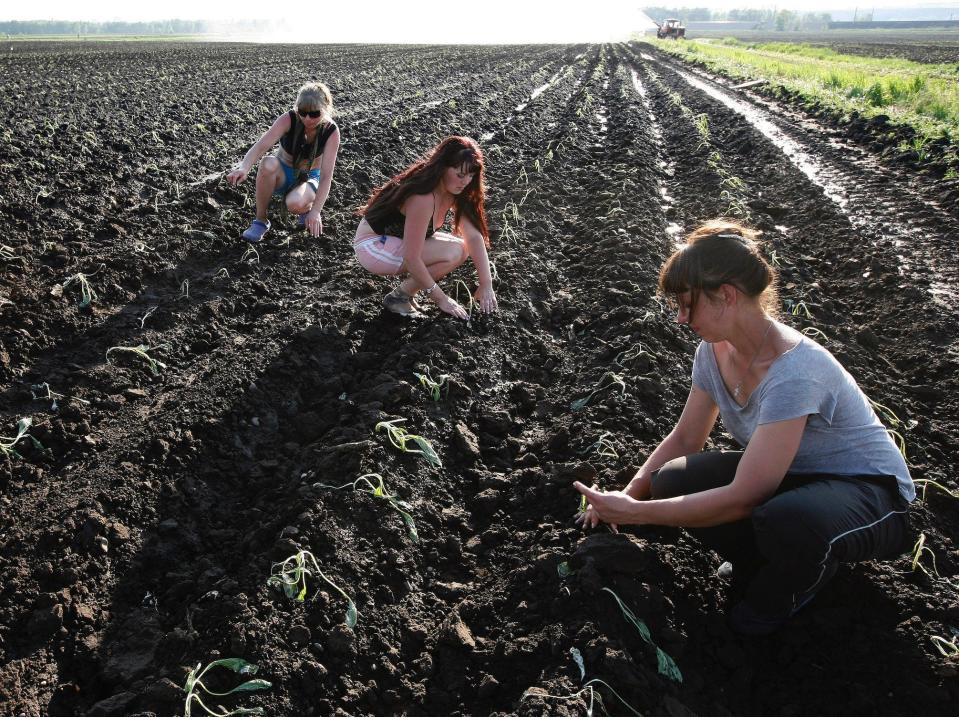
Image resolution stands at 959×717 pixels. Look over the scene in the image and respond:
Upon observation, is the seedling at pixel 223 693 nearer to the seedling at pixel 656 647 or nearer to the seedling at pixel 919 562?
the seedling at pixel 656 647

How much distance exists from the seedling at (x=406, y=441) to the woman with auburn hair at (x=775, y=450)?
3.01 ft

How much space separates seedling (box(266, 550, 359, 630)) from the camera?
251 cm

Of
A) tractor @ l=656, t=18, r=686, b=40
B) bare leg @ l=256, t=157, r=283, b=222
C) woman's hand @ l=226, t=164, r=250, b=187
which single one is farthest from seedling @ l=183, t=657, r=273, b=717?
tractor @ l=656, t=18, r=686, b=40

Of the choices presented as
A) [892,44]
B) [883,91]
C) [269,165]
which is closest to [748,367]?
[269,165]

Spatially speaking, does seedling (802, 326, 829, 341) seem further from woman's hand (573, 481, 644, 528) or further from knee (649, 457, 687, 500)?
woman's hand (573, 481, 644, 528)

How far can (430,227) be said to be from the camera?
4.54 meters

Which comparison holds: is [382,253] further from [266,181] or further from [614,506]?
[614,506]

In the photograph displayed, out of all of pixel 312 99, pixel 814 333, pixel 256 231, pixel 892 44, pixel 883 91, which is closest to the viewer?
pixel 814 333

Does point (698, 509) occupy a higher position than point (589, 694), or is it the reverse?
point (698, 509)

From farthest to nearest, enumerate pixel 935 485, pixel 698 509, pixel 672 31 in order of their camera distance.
→ pixel 672 31, pixel 935 485, pixel 698 509

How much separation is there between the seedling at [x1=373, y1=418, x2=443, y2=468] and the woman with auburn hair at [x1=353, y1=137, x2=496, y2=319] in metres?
1.20

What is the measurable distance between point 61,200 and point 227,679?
18.2ft

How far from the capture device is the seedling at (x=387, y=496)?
2.93 meters

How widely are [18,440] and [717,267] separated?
3044mm
